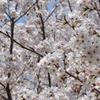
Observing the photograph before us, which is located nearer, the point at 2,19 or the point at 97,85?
the point at 97,85

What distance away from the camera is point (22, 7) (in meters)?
7.92

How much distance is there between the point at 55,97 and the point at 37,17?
579 cm

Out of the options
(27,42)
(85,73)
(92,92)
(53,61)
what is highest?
(27,42)

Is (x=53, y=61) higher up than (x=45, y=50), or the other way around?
(x=45, y=50)

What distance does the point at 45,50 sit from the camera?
4.69 metres

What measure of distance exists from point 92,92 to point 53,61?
166cm

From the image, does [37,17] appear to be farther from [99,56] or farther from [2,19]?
[99,56]

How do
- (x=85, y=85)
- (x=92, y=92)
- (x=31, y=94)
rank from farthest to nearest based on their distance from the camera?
(x=92, y=92)
(x=85, y=85)
(x=31, y=94)

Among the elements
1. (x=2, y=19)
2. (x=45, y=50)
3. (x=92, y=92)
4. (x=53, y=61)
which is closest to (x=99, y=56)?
(x=53, y=61)

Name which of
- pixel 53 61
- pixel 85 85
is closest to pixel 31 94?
pixel 53 61

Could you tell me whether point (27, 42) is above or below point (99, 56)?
above

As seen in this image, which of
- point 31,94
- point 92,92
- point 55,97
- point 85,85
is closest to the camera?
point 55,97

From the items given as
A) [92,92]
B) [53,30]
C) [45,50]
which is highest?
[53,30]

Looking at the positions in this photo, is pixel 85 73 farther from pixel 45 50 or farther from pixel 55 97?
pixel 45 50
